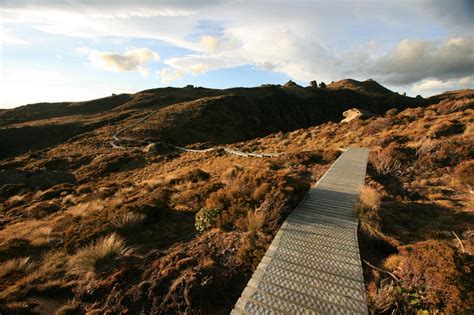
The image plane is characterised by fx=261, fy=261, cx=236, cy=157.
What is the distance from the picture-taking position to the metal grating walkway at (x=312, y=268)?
4.43 metres

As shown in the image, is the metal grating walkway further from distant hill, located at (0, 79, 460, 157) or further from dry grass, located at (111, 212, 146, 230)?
distant hill, located at (0, 79, 460, 157)

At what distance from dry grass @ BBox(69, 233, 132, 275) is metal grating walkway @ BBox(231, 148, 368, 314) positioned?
13.2ft

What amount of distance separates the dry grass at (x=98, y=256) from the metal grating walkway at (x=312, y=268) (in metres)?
4.02

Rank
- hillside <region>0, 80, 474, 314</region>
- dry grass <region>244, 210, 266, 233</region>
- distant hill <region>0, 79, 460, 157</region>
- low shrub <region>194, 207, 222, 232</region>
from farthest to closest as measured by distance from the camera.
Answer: distant hill <region>0, 79, 460, 157</region> < low shrub <region>194, 207, 222, 232</region> < dry grass <region>244, 210, 266, 233</region> < hillside <region>0, 80, 474, 314</region>

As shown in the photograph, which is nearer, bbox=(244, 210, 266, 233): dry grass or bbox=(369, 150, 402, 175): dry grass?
bbox=(244, 210, 266, 233): dry grass

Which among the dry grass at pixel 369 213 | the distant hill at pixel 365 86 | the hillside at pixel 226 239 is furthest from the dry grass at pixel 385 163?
the distant hill at pixel 365 86

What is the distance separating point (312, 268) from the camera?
17.8ft

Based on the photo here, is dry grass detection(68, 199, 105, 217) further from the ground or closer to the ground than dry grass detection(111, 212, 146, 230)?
closer to the ground

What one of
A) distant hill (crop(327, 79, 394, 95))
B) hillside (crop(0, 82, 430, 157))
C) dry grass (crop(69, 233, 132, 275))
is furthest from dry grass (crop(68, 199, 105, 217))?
distant hill (crop(327, 79, 394, 95))

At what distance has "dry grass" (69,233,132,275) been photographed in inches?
257

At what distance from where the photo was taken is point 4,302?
5465 mm

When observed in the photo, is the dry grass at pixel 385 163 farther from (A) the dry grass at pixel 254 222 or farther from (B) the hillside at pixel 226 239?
(A) the dry grass at pixel 254 222

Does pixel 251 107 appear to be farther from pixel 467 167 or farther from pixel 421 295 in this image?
pixel 421 295

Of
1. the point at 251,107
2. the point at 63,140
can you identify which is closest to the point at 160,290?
the point at 63,140
